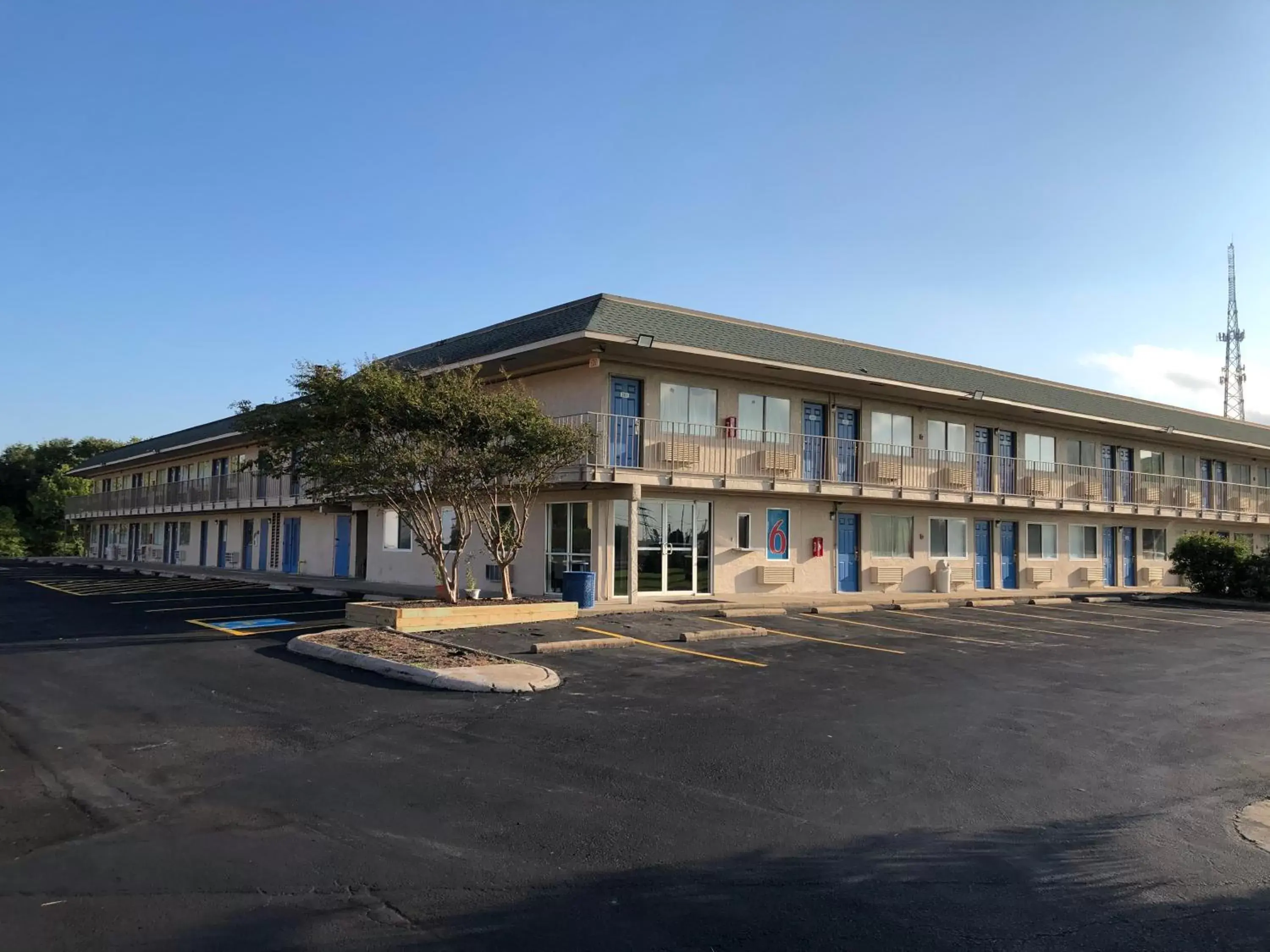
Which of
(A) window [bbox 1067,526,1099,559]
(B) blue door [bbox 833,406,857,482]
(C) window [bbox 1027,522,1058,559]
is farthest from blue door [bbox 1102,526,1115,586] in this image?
(B) blue door [bbox 833,406,857,482]

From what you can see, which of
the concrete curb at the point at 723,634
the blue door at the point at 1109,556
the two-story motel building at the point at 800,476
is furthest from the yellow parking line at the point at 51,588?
the blue door at the point at 1109,556

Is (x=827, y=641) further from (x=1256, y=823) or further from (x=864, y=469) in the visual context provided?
(x=864, y=469)

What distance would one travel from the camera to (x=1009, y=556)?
30062 mm

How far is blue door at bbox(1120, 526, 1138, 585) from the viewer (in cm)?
3378

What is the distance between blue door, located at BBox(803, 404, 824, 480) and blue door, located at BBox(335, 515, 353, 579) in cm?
1699

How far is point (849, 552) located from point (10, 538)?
68.6m

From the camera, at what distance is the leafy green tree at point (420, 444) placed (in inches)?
620

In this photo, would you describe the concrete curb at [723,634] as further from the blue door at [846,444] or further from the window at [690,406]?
the blue door at [846,444]

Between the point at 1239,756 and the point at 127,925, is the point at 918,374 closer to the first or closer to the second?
the point at 1239,756

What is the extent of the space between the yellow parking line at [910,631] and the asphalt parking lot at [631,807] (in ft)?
10.4

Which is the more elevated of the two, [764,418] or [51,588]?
[764,418]

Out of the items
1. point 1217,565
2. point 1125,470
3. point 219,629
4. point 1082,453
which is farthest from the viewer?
point 1125,470

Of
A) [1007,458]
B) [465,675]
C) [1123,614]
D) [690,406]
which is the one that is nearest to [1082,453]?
[1007,458]

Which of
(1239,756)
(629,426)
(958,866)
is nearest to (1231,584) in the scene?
(629,426)
